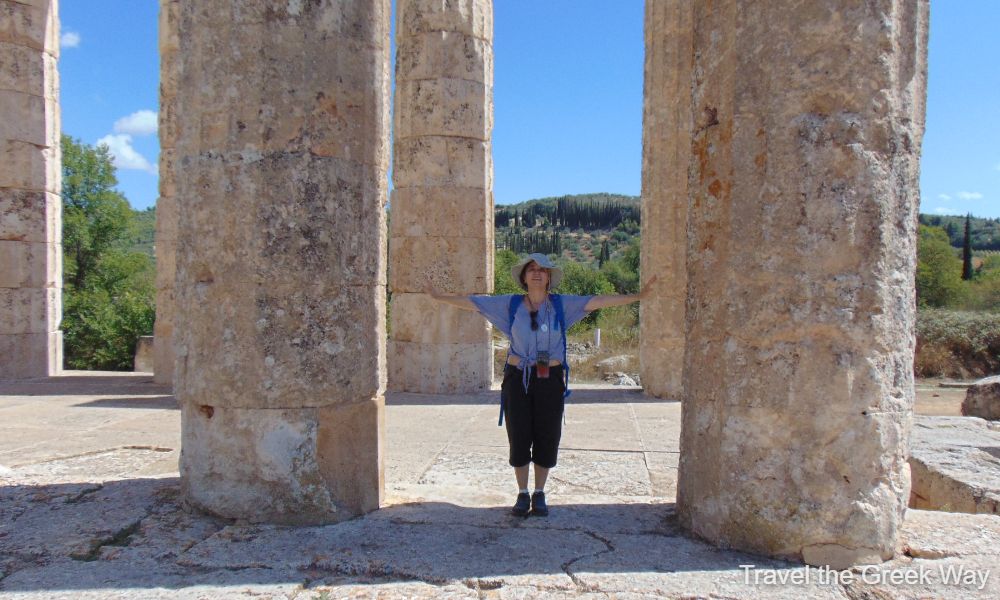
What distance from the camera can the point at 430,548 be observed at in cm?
353

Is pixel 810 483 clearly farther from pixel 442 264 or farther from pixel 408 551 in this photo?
pixel 442 264

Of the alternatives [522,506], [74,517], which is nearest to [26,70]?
[74,517]

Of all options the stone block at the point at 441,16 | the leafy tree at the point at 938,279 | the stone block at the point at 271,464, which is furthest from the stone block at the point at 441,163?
the leafy tree at the point at 938,279

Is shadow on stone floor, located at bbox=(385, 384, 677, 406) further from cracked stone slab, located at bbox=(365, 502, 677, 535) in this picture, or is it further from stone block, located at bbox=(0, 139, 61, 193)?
stone block, located at bbox=(0, 139, 61, 193)

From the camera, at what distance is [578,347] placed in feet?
63.3

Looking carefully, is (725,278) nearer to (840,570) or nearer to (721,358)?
(721,358)

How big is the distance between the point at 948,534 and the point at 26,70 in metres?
12.7

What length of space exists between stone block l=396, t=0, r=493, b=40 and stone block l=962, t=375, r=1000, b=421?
25.9 feet

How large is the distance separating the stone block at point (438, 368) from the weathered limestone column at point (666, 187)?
2307 millimetres

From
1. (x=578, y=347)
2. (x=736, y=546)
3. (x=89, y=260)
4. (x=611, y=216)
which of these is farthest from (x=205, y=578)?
(x=611, y=216)

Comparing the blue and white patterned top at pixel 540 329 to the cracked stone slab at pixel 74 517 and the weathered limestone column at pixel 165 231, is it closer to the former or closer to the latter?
the cracked stone slab at pixel 74 517

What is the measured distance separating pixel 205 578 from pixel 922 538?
3296mm

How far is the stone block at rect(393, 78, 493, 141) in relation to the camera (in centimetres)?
1016

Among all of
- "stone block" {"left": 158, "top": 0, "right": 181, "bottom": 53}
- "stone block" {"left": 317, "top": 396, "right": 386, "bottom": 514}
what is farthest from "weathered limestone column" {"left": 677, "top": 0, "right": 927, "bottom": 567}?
"stone block" {"left": 158, "top": 0, "right": 181, "bottom": 53}
